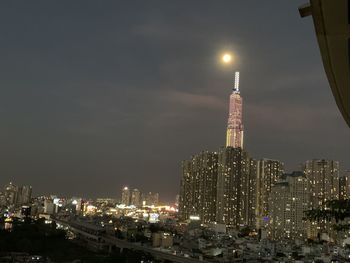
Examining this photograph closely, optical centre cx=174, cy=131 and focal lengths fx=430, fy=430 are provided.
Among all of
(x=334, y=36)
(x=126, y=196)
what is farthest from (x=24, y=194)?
(x=334, y=36)

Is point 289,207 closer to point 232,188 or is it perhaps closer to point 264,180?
point 232,188

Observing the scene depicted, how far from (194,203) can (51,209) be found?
55.0 feet

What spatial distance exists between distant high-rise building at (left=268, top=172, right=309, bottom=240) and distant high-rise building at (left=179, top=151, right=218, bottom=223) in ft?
21.6

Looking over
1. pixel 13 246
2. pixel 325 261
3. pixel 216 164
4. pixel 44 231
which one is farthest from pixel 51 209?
pixel 325 261

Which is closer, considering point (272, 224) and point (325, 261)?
point (325, 261)

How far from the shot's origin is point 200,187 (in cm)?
3850

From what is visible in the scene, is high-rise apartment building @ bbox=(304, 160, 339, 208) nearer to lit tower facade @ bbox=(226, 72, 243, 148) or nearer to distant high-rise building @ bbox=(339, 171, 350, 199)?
distant high-rise building @ bbox=(339, 171, 350, 199)

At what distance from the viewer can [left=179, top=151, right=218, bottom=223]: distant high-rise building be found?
37.3m

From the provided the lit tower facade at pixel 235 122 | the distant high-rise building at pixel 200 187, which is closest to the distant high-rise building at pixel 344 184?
the distant high-rise building at pixel 200 187

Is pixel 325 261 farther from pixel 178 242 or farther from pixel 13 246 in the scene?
pixel 13 246

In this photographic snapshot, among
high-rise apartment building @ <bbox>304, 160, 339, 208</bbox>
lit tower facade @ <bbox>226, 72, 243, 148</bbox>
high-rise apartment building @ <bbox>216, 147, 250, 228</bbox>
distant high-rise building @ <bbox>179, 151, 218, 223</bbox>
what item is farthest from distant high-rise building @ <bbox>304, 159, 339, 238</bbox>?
lit tower facade @ <bbox>226, 72, 243, 148</bbox>

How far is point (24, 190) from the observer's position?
58.6 m

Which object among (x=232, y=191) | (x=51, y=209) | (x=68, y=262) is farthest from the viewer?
(x=51, y=209)

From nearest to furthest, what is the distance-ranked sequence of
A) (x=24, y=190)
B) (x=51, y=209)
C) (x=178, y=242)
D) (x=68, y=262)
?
(x=68, y=262)
(x=178, y=242)
(x=51, y=209)
(x=24, y=190)
